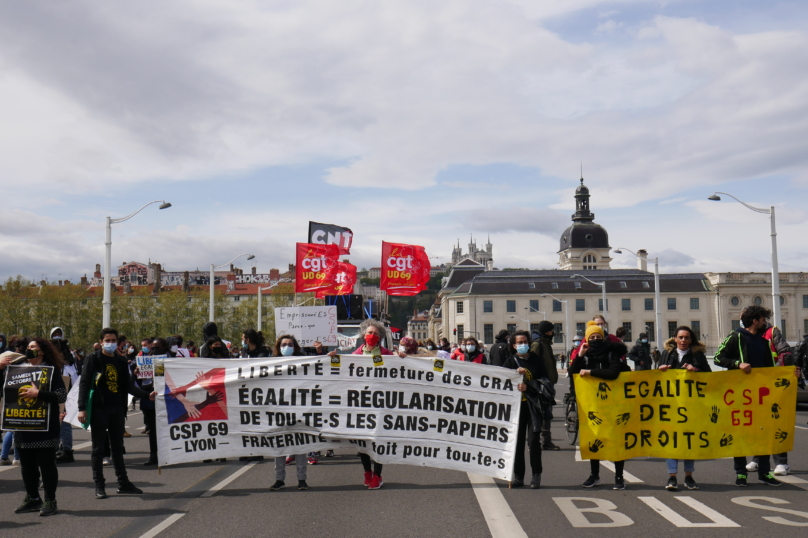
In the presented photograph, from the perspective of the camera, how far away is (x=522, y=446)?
8.98m

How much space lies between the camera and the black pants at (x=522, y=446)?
8.77 metres

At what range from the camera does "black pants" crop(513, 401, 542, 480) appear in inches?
345

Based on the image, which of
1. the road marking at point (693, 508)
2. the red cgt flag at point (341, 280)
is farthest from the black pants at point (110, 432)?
the red cgt flag at point (341, 280)

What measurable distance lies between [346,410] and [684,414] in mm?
3855

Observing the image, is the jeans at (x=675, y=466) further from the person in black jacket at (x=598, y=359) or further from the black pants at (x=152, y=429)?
the black pants at (x=152, y=429)

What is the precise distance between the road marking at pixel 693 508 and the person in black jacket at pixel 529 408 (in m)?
1.21

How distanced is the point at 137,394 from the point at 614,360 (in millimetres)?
5643

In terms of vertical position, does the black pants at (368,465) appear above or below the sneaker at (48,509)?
above

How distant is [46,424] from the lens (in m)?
7.73

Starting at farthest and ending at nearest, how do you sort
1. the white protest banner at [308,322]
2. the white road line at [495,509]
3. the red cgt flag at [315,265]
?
the red cgt flag at [315,265], the white protest banner at [308,322], the white road line at [495,509]

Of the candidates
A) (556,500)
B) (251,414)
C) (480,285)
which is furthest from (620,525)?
(480,285)

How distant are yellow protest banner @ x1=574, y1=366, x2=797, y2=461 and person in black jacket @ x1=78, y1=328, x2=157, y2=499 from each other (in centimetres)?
518

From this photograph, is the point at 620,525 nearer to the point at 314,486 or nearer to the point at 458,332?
the point at 314,486

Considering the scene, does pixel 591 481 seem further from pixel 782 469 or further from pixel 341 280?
pixel 341 280
